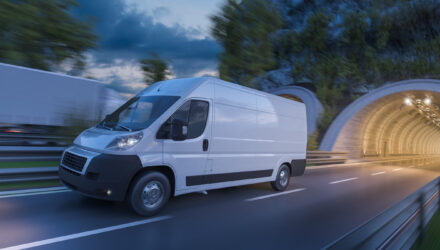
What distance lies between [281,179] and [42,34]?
1245 cm

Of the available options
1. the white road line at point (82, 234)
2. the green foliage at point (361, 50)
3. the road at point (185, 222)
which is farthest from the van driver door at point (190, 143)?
the green foliage at point (361, 50)

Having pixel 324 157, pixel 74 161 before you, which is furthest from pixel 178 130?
pixel 324 157

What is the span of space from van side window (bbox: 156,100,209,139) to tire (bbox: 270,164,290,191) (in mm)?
3290

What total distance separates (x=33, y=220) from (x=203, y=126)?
10.1 feet

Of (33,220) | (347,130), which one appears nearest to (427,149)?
(347,130)

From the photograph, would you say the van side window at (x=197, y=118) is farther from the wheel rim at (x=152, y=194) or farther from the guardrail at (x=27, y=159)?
the guardrail at (x=27, y=159)

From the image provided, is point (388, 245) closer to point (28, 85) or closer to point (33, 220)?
point (33, 220)

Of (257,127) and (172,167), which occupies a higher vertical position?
(257,127)

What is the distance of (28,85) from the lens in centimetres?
1354

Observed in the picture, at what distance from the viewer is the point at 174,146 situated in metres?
5.44

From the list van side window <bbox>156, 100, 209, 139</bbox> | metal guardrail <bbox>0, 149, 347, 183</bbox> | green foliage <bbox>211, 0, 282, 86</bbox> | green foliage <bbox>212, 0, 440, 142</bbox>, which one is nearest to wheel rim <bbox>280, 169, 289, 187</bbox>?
van side window <bbox>156, 100, 209, 139</bbox>

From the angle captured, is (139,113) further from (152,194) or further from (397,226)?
(397,226)

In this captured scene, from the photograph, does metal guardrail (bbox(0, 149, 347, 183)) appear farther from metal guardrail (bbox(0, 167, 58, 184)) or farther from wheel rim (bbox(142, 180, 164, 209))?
wheel rim (bbox(142, 180, 164, 209))

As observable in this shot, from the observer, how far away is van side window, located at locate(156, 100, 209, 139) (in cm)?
534
